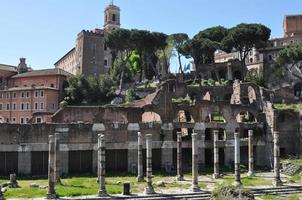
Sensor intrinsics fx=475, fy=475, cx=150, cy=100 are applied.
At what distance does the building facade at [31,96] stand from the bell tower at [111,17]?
2427 cm

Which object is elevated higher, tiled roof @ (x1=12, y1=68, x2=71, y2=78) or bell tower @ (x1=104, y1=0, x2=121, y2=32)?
bell tower @ (x1=104, y1=0, x2=121, y2=32)

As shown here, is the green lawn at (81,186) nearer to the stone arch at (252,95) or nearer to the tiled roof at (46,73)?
the stone arch at (252,95)

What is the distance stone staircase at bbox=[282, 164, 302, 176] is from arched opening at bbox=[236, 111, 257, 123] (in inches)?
303

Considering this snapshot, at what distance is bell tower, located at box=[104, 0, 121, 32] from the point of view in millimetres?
A: 91000

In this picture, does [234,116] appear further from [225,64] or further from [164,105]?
[225,64]

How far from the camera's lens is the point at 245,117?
44312 mm

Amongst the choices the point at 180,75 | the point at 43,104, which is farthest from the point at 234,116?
the point at 43,104

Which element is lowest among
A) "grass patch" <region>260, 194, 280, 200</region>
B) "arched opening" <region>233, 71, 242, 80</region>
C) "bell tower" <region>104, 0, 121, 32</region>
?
"grass patch" <region>260, 194, 280, 200</region>

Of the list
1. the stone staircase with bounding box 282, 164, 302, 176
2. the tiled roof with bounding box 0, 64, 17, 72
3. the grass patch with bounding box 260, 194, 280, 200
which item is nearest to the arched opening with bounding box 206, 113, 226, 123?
the stone staircase with bounding box 282, 164, 302, 176

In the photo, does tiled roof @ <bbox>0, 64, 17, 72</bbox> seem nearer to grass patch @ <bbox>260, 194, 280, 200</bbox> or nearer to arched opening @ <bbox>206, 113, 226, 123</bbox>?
arched opening @ <bbox>206, 113, 226, 123</bbox>

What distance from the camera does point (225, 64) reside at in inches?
2662

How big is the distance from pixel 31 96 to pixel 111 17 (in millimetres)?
32346

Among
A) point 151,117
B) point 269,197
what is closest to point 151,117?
point 151,117

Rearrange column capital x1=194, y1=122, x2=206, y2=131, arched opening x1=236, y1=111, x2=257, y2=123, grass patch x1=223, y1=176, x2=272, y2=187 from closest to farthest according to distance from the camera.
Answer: grass patch x1=223, y1=176, x2=272, y2=187
column capital x1=194, y1=122, x2=206, y2=131
arched opening x1=236, y1=111, x2=257, y2=123
